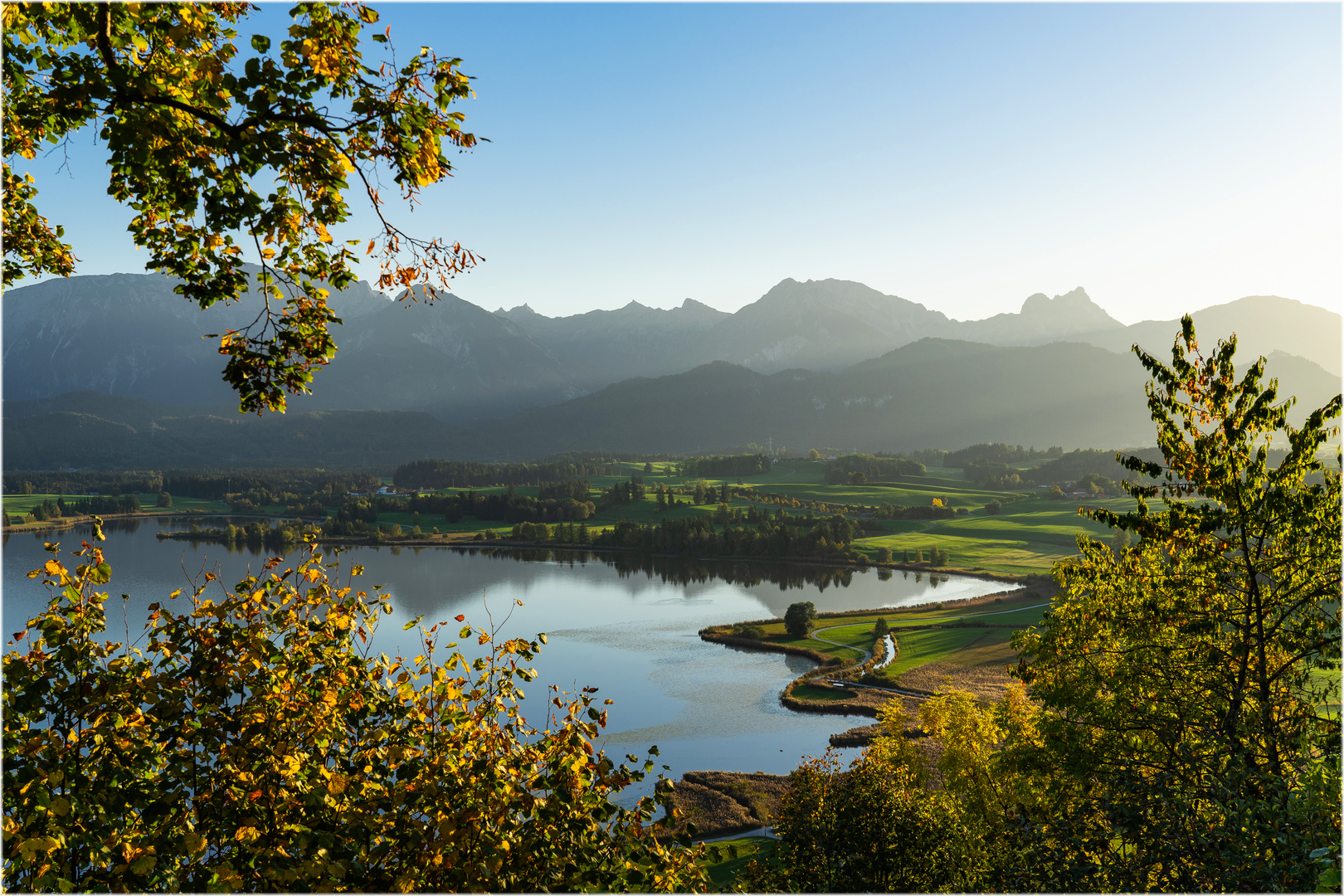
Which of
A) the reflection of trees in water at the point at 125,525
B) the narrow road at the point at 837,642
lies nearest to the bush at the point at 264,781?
the narrow road at the point at 837,642

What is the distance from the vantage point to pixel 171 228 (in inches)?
228

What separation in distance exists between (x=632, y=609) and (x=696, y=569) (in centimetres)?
3136

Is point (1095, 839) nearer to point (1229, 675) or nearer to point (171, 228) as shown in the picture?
point (1229, 675)

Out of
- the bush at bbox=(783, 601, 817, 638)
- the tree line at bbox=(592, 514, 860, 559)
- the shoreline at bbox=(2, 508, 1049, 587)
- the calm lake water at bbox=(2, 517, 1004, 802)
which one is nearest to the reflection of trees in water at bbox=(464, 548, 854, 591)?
the calm lake water at bbox=(2, 517, 1004, 802)

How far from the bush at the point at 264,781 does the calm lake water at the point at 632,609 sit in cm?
1283

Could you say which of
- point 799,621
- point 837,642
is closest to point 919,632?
point 837,642

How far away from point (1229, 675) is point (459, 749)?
1001 cm

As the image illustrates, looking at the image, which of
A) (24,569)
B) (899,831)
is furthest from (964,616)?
(24,569)

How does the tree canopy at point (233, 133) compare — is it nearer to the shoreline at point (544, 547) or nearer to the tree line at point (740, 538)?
the shoreline at point (544, 547)

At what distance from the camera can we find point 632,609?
280 feet

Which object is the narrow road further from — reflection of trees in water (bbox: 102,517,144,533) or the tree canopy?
reflection of trees in water (bbox: 102,517,144,533)

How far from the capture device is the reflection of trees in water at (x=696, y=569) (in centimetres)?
10488

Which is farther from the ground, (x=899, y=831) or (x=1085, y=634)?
(x=1085, y=634)

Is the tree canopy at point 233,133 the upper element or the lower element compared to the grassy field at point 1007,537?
upper
